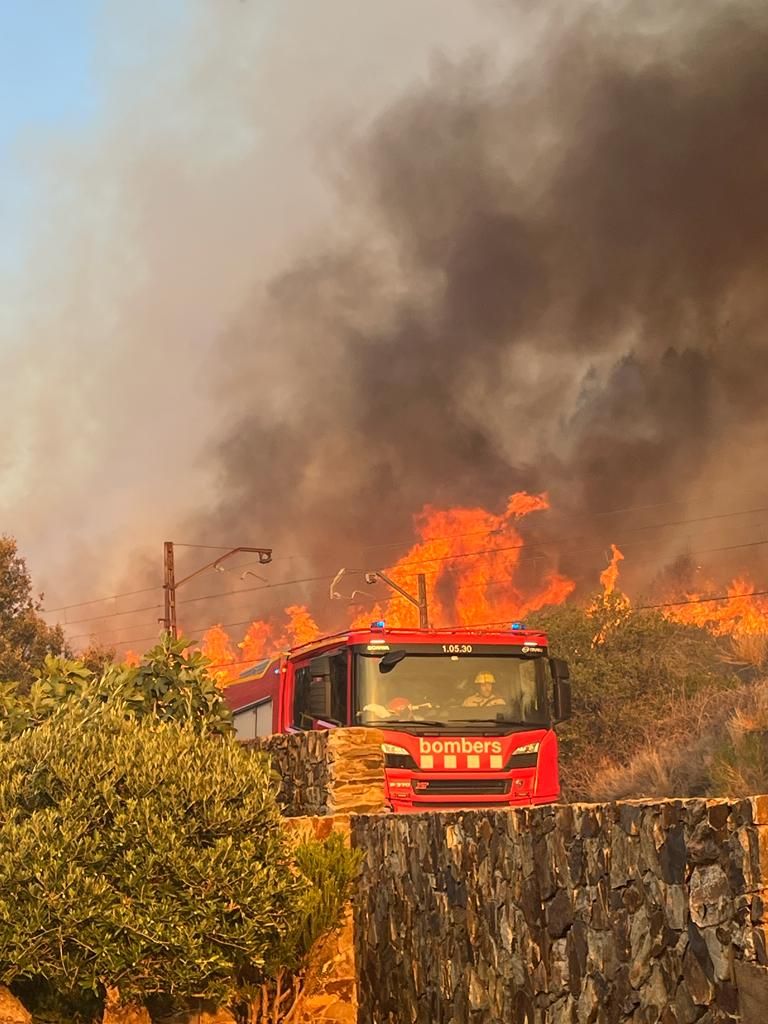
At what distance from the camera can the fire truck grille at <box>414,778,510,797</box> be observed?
18047mm

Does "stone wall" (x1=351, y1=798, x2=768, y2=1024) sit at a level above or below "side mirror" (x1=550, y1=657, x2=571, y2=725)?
below

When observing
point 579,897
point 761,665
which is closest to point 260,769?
point 579,897

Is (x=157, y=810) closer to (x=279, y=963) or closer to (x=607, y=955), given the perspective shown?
(x=279, y=963)

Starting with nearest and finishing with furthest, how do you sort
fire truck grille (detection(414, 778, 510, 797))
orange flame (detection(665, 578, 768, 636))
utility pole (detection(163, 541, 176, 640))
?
fire truck grille (detection(414, 778, 510, 797)) → utility pole (detection(163, 541, 176, 640)) → orange flame (detection(665, 578, 768, 636))

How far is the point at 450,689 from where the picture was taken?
740 inches

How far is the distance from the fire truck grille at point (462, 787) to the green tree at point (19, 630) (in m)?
38.7

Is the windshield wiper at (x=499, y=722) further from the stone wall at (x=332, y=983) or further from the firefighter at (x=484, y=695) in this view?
the stone wall at (x=332, y=983)

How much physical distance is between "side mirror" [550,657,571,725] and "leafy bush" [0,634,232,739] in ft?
15.3

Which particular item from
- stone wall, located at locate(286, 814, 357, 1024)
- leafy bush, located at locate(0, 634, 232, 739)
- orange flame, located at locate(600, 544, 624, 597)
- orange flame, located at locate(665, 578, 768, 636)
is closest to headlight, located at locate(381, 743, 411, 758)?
leafy bush, located at locate(0, 634, 232, 739)

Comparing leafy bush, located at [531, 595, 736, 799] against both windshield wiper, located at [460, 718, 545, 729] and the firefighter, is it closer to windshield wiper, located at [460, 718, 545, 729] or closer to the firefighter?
windshield wiper, located at [460, 718, 545, 729]

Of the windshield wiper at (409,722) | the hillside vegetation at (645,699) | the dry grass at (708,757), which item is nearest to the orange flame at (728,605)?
the hillside vegetation at (645,699)

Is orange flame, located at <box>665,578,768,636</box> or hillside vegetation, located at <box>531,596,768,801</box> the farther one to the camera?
orange flame, located at <box>665,578,768,636</box>

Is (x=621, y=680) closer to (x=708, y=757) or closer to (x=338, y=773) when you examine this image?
(x=708, y=757)

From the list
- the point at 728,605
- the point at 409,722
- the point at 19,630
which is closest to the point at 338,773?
the point at 409,722
